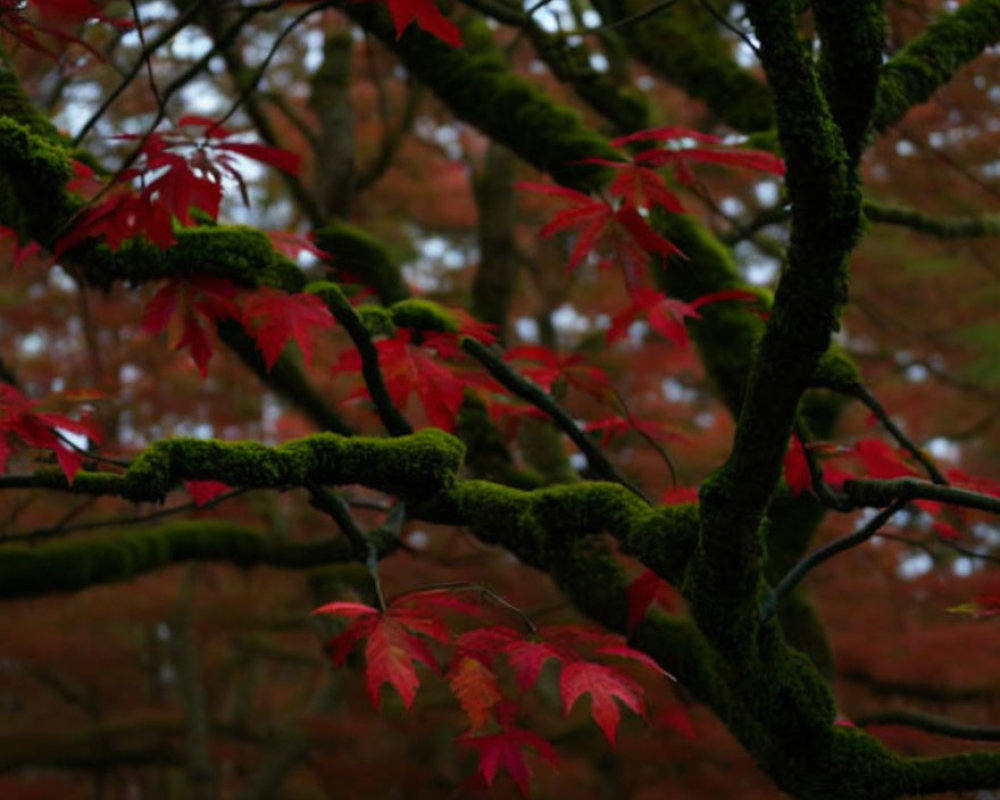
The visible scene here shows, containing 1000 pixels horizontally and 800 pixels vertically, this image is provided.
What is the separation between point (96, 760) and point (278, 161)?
17.0ft

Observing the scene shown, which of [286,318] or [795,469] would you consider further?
[795,469]

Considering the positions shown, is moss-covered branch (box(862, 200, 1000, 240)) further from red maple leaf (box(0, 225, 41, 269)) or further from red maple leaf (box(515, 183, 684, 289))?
red maple leaf (box(0, 225, 41, 269))

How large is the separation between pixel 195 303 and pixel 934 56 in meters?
1.44

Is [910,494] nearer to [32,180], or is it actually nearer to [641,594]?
[641,594]

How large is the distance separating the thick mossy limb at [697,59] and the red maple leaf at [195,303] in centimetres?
126

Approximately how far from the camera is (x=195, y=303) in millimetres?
1757

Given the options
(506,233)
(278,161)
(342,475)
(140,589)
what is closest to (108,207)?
(278,161)

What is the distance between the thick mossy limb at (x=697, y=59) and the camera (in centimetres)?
247

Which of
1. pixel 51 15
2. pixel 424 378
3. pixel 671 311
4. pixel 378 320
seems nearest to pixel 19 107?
pixel 51 15

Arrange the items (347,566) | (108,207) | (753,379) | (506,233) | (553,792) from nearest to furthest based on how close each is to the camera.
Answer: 1. (753,379)
2. (108,207)
3. (347,566)
4. (506,233)
5. (553,792)

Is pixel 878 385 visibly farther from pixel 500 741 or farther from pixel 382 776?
pixel 500 741

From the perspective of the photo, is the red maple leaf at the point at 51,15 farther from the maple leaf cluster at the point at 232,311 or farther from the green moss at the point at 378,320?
the green moss at the point at 378,320

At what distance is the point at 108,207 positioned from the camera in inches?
60.9

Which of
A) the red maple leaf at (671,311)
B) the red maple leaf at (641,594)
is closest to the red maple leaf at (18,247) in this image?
the red maple leaf at (671,311)
